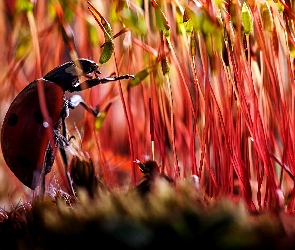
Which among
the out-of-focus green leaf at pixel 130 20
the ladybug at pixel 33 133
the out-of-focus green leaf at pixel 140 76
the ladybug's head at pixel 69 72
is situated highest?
the out-of-focus green leaf at pixel 130 20

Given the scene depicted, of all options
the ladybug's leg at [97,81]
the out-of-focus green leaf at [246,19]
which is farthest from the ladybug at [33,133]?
the out-of-focus green leaf at [246,19]

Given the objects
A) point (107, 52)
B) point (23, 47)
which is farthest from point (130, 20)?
point (23, 47)

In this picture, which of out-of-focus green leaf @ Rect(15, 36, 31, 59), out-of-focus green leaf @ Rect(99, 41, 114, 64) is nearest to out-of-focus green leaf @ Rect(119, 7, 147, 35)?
out-of-focus green leaf @ Rect(99, 41, 114, 64)

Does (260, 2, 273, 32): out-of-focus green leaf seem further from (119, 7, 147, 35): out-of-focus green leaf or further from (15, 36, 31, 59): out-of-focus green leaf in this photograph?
(15, 36, 31, 59): out-of-focus green leaf

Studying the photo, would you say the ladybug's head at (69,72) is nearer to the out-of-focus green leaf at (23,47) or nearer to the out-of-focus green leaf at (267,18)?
the out-of-focus green leaf at (23,47)

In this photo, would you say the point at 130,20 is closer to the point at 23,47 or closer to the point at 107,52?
the point at 107,52

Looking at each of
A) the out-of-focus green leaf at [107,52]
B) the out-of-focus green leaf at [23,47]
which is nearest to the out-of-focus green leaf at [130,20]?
the out-of-focus green leaf at [107,52]

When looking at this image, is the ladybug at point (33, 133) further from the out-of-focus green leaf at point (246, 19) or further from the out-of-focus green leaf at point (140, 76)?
the out-of-focus green leaf at point (246, 19)

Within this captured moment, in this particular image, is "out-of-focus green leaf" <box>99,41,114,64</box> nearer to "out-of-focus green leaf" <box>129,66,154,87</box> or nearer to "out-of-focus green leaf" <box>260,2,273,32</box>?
"out-of-focus green leaf" <box>129,66,154,87</box>

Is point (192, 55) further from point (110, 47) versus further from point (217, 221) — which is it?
point (217, 221)

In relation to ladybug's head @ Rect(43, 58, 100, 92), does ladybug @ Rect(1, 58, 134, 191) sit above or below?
below

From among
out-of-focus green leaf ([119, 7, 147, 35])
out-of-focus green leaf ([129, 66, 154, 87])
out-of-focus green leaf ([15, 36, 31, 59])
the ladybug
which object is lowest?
the ladybug

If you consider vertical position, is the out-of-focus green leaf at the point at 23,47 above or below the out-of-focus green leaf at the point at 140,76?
above

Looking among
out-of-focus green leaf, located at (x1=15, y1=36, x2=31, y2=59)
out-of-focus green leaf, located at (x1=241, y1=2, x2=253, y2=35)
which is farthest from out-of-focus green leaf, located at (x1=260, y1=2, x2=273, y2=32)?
out-of-focus green leaf, located at (x1=15, y1=36, x2=31, y2=59)
